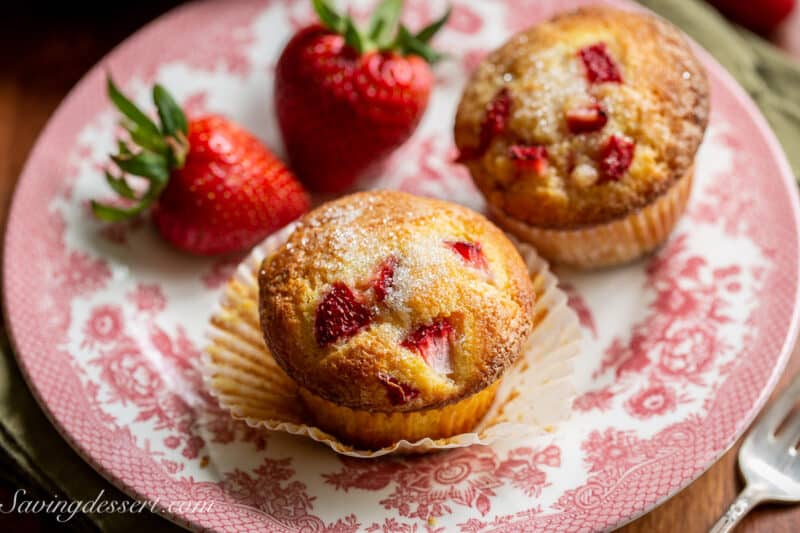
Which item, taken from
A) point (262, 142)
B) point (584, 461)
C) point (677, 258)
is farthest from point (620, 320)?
point (262, 142)

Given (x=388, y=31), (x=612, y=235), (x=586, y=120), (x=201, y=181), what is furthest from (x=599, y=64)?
(x=201, y=181)

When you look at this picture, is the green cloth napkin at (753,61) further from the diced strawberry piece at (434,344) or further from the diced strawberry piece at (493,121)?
the diced strawberry piece at (434,344)

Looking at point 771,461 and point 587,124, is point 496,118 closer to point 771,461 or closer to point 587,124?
point 587,124

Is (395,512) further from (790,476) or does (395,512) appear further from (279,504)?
(790,476)

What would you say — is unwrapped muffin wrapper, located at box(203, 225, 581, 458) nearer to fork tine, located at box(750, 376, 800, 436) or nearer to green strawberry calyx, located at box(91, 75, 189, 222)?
green strawberry calyx, located at box(91, 75, 189, 222)

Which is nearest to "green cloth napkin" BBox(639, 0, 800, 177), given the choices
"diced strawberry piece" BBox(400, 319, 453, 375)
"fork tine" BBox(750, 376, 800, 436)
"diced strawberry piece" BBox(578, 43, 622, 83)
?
"diced strawberry piece" BBox(578, 43, 622, 83)

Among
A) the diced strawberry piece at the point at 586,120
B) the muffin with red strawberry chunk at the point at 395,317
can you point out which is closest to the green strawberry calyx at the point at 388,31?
the diced strawberry piece at the point at 586,120

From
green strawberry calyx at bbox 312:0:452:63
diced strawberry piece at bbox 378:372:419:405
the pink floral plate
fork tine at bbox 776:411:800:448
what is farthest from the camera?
green strawberry calyx at bbox 312:0:452:63
